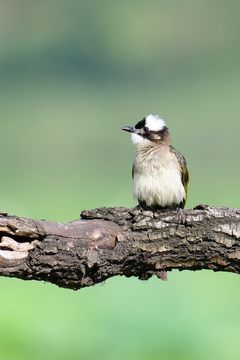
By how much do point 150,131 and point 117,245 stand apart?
4.44 feet

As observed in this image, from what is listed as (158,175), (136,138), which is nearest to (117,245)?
(158,175)

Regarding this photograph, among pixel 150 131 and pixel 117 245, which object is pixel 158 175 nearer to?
pixel 150 131

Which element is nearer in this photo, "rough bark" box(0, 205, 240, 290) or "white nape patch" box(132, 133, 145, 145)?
"rough bark" box(0, 205, 240, 290)

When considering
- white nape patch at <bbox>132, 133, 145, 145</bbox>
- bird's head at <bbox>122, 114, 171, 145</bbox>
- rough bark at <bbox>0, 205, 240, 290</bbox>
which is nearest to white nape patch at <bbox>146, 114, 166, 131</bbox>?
bird's head at <bbox>122, 114, 171, 145</bbox>

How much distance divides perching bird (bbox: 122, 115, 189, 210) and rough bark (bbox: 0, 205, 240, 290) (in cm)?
42

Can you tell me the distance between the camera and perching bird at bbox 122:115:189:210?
2.68 meters

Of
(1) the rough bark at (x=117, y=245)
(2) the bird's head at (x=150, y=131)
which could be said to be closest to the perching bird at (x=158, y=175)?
(2) the bird's head at (x=150, y=131)

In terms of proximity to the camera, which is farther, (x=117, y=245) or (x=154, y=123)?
(x=154, y=123)

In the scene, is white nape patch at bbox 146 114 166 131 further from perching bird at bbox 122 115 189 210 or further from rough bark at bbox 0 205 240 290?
rough bark at bbox 0 205 240 290

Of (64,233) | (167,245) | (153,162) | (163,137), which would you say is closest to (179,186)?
(153,162)

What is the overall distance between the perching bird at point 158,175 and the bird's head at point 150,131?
0.05 ft

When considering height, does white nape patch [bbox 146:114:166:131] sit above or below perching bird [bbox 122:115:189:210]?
above

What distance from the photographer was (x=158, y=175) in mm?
2711

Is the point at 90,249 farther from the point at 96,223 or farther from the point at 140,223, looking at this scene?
the point at 140,223
